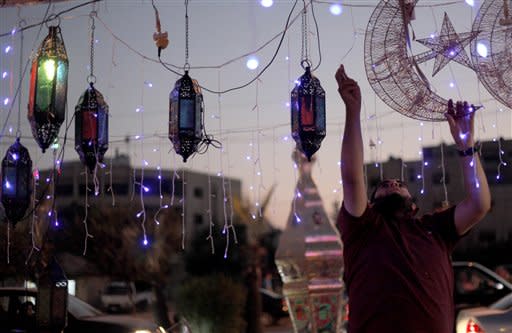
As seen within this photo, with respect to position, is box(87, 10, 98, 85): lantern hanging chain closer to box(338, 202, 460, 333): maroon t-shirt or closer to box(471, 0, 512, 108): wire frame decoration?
box(471, 0, 512, 108): wire frame decoration

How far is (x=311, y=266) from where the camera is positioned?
8.88 metres

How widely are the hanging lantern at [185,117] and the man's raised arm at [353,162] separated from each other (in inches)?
85.0

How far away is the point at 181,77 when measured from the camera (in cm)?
499

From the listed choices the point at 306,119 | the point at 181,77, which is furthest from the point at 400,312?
the point at 181,77

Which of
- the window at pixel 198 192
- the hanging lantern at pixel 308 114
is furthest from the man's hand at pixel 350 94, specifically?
the window at pixel 198 192

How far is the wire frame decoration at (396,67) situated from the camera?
4488mm

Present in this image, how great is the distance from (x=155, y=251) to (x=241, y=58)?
51.6 feet

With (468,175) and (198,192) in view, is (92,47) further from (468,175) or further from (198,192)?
(198,192)

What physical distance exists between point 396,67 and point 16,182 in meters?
2.99

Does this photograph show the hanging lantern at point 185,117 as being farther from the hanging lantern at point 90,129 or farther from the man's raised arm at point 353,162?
the man's raised arm at point 353,162

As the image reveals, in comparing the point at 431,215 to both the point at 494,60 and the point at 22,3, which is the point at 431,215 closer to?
the point at 494,60

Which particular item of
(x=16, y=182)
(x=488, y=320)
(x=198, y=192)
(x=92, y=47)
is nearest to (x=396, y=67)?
(x=92, y=47)

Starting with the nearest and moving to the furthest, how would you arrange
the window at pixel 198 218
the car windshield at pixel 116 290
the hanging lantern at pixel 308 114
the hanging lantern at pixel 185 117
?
the hanging lantern at pixel 308 114 < the hanging lantern at pixel 185 117 < the car windshield at pixel 116 290 < the window at pixel 198 218

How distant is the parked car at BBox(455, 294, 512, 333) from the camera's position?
21.7ft
